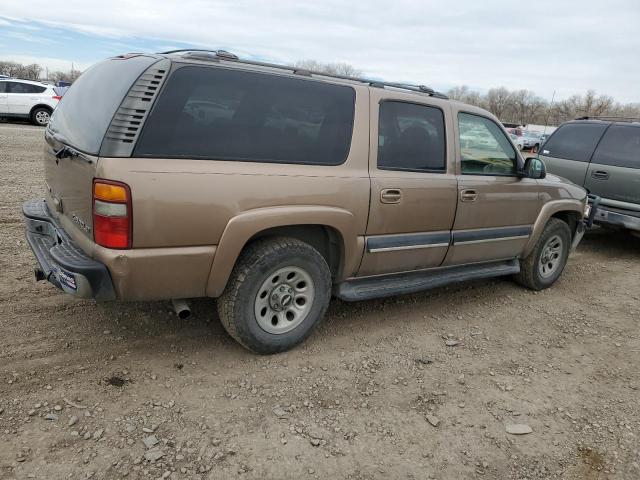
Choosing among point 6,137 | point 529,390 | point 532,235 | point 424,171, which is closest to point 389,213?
point 424,171

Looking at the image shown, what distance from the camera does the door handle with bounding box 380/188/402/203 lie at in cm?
372

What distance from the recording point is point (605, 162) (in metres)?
7.21

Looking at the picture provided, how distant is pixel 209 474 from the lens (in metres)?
2.49

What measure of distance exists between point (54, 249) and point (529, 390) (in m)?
3.17

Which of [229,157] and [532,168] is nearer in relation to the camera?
[229,157]

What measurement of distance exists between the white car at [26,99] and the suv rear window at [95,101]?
15892mm

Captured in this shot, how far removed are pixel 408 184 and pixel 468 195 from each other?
2.27 feet

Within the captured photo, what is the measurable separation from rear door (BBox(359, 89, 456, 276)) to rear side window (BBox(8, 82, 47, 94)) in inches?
686

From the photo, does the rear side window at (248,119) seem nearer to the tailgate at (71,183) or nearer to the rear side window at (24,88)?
the tailgate at (71,183)

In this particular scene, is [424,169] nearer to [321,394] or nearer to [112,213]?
[321,394]

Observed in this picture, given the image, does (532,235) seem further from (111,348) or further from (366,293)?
(111,348)

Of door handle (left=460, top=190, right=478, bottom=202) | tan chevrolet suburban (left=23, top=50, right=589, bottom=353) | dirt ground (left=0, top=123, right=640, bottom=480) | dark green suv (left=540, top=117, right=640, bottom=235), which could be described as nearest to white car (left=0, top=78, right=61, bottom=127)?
dirt ground (left=0, top=123, right=640, bottom=480)

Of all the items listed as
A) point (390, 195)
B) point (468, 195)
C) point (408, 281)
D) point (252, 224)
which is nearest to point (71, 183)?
point (252, 224)

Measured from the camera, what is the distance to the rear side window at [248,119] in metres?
2.91
